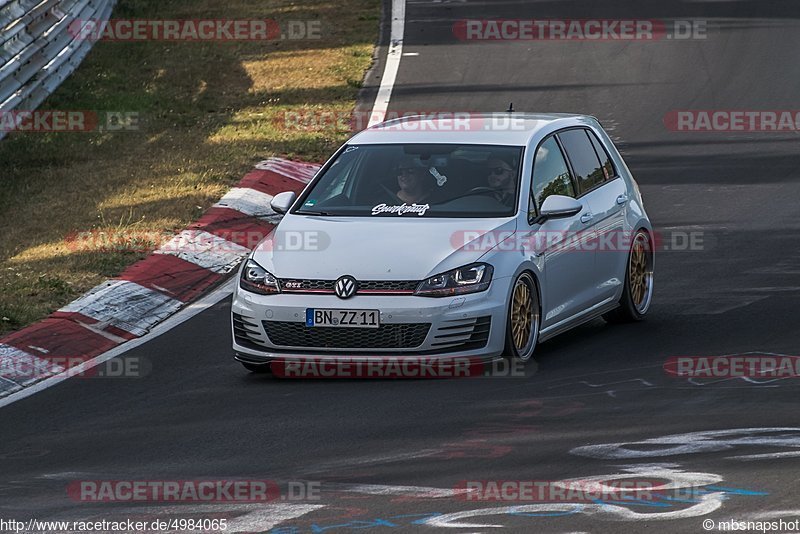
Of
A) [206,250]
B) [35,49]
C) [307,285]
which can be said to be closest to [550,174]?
[307,285]

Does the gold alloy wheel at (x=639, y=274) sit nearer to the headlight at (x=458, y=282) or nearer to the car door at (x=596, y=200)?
the car door at (x=596, y=200)

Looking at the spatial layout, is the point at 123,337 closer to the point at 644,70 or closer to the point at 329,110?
the point at 329,110

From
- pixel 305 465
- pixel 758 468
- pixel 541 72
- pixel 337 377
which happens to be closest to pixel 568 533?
pixel 758 468

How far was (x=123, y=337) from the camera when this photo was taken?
1133 cm

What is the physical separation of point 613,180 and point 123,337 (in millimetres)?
3708

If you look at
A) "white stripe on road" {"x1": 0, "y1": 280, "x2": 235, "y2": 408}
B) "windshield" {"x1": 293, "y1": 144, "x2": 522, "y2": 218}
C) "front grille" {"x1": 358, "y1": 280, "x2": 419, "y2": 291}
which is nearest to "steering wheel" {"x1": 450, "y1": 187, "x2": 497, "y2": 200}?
"windshield" {"x1": 293, "y1": 144, "x2": 522, "y2": 218}

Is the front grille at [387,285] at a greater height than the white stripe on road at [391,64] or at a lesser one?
lesser

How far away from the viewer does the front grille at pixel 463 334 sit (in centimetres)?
956

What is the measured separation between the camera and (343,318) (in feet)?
31.4

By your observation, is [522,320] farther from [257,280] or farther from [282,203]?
[282,203]

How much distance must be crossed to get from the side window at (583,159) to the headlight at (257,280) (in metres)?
2.44

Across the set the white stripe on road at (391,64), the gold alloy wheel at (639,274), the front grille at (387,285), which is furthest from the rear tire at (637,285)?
the white stripe on road at (391,64)

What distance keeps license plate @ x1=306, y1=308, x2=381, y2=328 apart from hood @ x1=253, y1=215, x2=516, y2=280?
0.70 feet

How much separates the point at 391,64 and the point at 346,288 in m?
13.1
